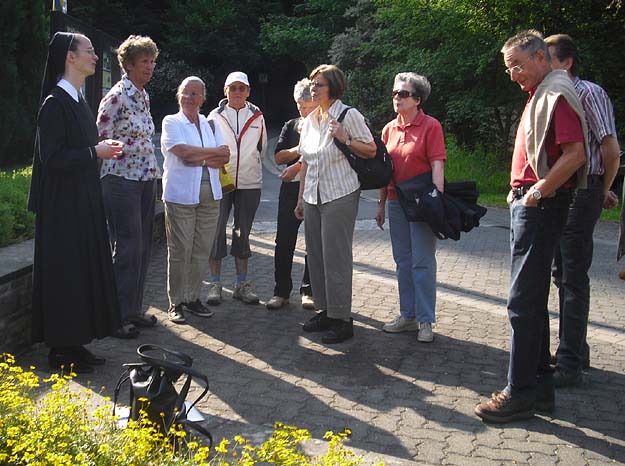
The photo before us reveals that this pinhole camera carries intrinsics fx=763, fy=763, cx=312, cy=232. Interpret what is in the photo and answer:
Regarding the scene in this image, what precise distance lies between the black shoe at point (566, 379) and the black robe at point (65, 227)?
3.05m

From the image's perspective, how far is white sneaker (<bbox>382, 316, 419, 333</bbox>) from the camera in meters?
6.11

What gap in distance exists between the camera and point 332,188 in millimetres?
5668

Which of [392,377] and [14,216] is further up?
[14,216]

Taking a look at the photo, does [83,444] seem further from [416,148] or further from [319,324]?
[416,148]

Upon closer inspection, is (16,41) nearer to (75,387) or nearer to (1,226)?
(1,226)

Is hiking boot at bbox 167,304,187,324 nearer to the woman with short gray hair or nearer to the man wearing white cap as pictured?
the man wearing white cap

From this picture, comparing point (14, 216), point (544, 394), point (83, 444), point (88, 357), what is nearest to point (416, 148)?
point (544, 394)

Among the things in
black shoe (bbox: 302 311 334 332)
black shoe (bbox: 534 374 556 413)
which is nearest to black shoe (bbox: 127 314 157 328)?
black shoe (bbox: 302 311 334 332)

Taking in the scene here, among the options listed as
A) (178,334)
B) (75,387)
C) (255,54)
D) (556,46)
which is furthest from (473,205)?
(255,54)

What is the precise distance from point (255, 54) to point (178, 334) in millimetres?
35637

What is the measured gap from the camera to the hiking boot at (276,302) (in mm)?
6793

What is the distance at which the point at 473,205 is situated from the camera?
Answer: 5.83 meters

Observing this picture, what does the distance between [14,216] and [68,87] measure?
7.64ft

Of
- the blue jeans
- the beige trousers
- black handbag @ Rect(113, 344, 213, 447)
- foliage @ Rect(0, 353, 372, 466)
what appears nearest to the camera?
foliage @ Rect(0, 353, 372, 466)
